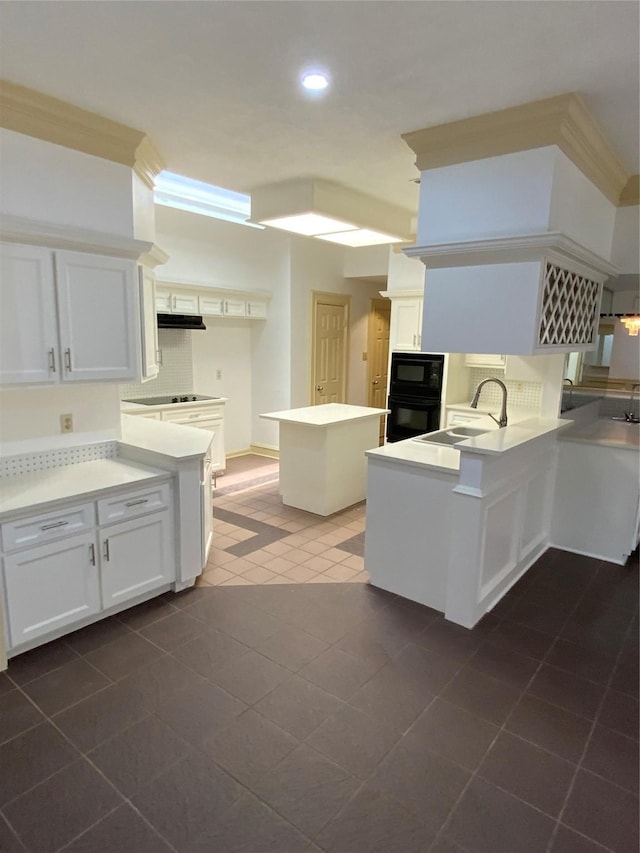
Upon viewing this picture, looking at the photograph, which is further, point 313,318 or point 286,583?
point 313,318

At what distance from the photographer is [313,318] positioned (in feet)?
20.9

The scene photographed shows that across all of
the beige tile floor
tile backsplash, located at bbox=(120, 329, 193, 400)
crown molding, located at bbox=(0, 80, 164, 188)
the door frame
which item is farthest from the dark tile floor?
the door frame

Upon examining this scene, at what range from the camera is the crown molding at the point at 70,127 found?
2.34m

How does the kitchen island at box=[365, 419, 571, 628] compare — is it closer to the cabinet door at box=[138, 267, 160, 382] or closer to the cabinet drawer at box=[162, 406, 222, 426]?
the cabinet door at box=[138, 267, 160, 382]

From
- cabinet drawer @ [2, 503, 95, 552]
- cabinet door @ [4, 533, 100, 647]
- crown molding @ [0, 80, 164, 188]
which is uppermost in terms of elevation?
crown molding @ [0, 80, 164, 188]

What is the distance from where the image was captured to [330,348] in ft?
22.2

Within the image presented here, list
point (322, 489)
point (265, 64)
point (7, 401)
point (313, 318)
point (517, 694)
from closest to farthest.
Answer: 1. point (265, 64)
2. point (517, 694)
3. point (7, 401)
4. point (322, 489)
5. point (313, 318)

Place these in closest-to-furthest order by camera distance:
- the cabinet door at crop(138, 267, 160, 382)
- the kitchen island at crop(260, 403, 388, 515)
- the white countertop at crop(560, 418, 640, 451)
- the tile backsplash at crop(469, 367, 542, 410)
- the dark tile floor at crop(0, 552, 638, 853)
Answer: the dark tile floor at crop(0, 552, 638, 853) → the cabinet door at crop(138, 267, 160, 382) → the white countertop at crop(560, 418, 640, 451) → the kitchen island at crop(260, 403, 388, 515) → the tile backsplash at crop(469, 367, 542, 410)

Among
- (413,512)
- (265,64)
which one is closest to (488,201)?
(265,64)

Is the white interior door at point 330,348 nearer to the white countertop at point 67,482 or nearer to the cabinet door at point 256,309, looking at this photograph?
the cabinet door at point 256,309

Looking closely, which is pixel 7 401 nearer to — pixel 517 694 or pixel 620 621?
pixel 517 694

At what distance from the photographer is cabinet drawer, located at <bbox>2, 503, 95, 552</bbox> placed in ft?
7.65

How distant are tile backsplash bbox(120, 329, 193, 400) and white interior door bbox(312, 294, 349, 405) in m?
1.63

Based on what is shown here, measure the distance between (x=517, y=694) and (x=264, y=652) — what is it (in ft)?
4.04
